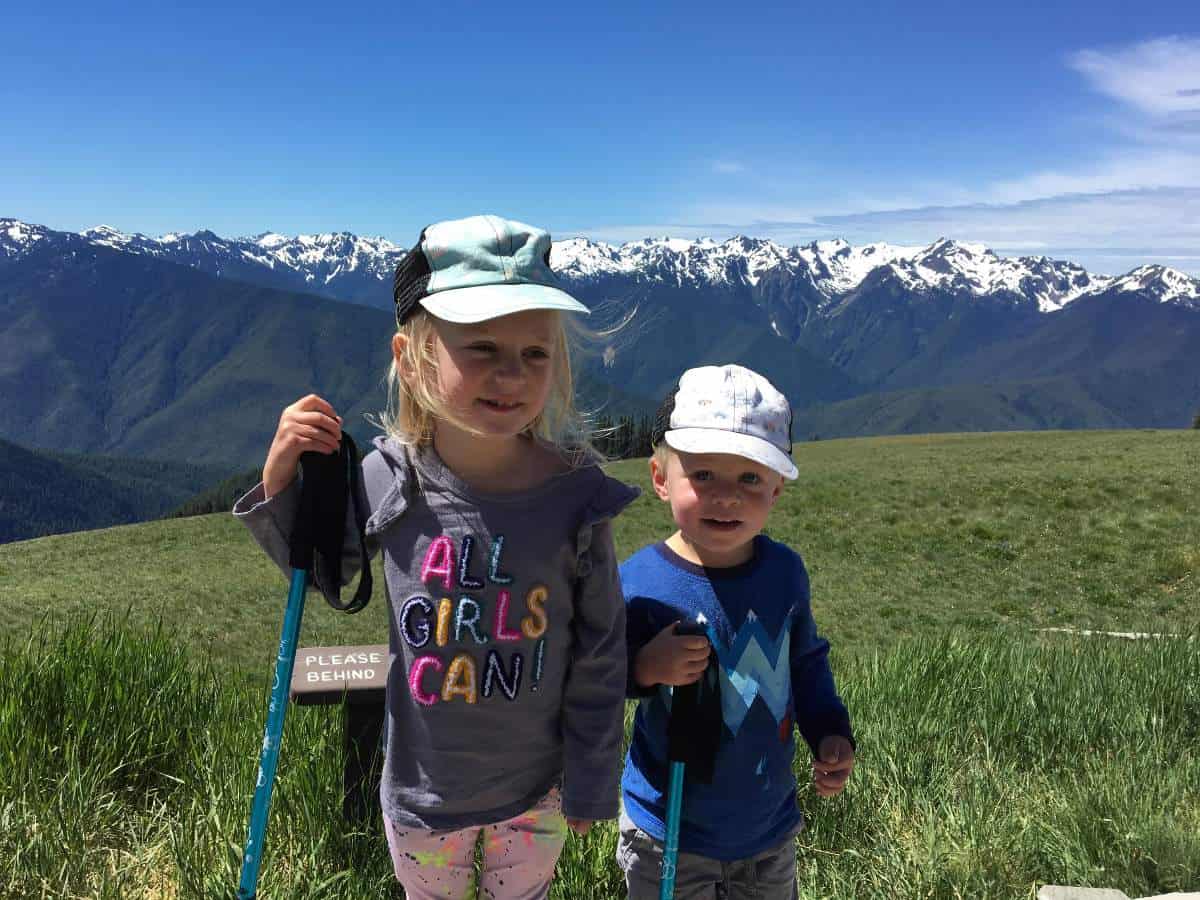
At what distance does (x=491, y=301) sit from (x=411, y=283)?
11.9 inches

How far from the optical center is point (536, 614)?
2.24 meters

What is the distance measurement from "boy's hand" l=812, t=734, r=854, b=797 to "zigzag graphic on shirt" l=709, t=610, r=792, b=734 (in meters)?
0.17

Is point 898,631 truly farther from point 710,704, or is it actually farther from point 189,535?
point 189,535

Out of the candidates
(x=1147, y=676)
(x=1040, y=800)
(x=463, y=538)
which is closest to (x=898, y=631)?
(x=1147, y=676)

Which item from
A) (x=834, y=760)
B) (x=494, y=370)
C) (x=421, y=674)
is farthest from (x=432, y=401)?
(x=834, y=760)

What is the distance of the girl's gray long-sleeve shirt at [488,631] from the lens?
2215mm

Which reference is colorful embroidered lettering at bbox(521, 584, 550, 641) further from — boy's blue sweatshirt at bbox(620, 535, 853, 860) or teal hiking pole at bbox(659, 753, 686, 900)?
teal hiking pole at bbox(659, 753, 686, 900)

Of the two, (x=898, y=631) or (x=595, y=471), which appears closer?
(x=595, y=471)

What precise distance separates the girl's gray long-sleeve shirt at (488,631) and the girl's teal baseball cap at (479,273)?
0.42 m

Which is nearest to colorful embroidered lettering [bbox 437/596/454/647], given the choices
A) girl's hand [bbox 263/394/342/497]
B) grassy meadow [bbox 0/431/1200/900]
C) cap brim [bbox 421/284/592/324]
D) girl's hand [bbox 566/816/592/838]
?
girl's hand [bbox 263/394/342/497]

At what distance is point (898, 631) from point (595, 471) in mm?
16476

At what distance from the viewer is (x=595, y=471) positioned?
2340 mm

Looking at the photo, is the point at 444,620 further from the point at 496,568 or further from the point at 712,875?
the point at 712,875

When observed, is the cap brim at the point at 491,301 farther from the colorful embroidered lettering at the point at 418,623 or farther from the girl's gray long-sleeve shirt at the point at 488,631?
the colorful embroidered lettering at the point at 418,623
